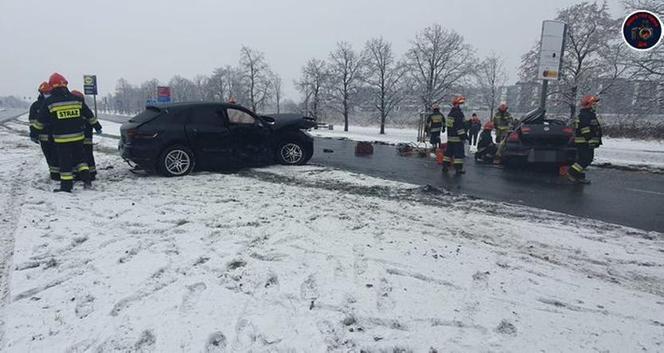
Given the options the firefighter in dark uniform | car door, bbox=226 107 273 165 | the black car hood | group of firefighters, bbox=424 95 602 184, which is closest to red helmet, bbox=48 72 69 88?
car door, bbox=226 107 273 165

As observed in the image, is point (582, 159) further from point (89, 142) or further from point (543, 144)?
point (89, 142)

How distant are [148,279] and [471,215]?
168 inches

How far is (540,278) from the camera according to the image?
3.48 m

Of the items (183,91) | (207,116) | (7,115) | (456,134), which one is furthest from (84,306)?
(183,91)

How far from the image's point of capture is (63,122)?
6.28 m

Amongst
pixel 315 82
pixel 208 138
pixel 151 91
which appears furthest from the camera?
pixel 151 91

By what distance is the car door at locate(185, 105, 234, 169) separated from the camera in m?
8.19

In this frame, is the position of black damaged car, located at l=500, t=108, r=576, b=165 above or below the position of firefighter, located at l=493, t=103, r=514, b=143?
below

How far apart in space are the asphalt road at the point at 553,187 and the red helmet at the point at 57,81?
20.8ft

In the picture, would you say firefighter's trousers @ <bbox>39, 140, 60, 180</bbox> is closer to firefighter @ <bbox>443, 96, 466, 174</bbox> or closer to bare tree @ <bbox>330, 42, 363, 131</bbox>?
firefighter @ <bbox>443, 96, 466, 174</bbox>

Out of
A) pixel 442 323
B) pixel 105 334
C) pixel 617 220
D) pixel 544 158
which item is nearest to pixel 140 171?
pixel 105 334

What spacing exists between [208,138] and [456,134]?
5.74 meters

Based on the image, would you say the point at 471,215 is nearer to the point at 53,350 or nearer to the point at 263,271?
the point at 263,271

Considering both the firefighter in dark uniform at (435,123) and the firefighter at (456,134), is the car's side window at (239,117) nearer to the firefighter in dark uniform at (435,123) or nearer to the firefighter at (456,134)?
the firefighter at (456,134)
